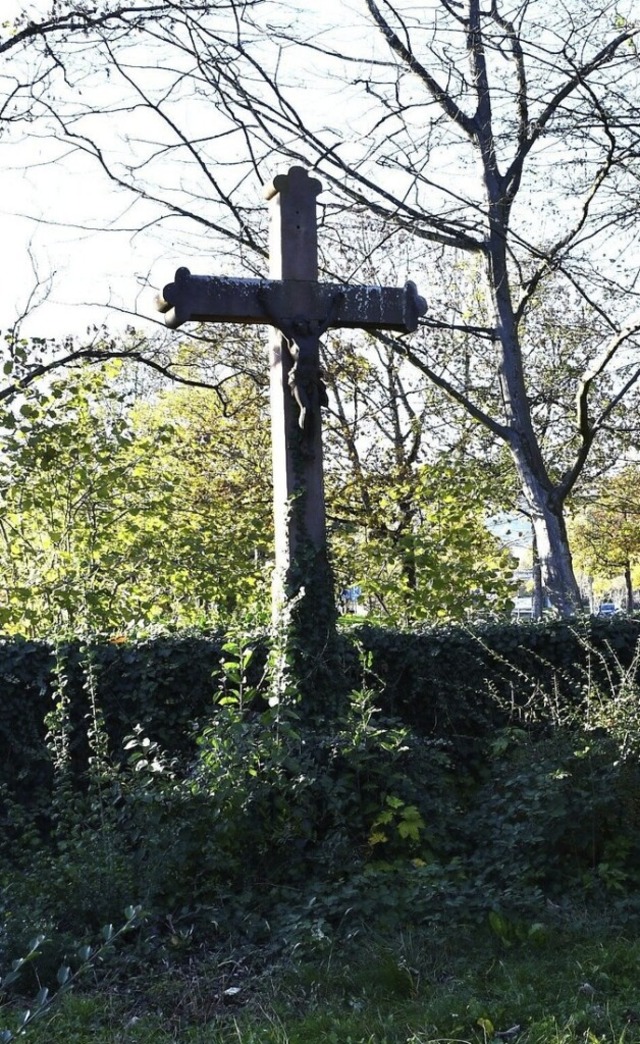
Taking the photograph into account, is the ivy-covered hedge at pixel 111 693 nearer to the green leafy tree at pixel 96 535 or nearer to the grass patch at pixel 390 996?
the green leafy tree at pixel 96 535

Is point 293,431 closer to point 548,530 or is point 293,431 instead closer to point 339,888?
point 339,888

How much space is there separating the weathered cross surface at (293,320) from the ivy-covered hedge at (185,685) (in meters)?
0.79

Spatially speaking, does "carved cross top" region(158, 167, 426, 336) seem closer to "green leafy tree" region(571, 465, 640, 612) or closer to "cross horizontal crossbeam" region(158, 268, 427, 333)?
"cross horizontal crossbeam" region(158, 268, 427, 333)

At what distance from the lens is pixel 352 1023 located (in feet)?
12.6

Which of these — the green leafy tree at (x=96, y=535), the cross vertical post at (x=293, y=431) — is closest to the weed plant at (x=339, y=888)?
the cross vertical post at (x=293, y=431)

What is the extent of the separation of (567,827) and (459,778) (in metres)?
1.78

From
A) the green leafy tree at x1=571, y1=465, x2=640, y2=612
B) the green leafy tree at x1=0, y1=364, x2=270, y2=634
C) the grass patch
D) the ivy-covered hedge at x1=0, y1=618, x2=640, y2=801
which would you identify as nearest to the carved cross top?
the ivy-covered hedge at x1=0, y1=618, x2=640, y2=801

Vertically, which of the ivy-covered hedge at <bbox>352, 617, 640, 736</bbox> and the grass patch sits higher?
the ivy-covered hedge at <bbox>352, 617, 640, 736</bbox>

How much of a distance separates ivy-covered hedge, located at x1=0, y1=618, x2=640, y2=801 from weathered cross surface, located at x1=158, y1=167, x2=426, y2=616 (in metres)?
0.79

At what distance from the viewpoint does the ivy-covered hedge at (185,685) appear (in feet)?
24.3

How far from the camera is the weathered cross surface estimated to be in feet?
21.9

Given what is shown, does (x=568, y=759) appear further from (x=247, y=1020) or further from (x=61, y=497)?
(x=61, y=497)

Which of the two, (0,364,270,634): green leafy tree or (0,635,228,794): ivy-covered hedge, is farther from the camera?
(0,364,270,634): green leafy tree

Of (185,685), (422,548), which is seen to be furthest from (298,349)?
(422,548)
